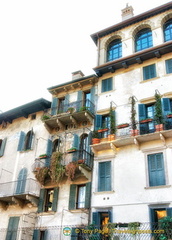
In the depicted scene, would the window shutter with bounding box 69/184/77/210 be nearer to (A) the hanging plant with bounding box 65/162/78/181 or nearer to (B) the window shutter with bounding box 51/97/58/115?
(A) the hanging plant with bounding box 65/162/78/181

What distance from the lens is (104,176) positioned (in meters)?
16.1

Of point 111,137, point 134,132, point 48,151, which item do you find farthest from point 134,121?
point 48,151

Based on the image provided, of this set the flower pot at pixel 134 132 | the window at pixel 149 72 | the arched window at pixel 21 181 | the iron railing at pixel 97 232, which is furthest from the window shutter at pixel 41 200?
the window at pixel 149 72

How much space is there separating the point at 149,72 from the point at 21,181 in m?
11.9

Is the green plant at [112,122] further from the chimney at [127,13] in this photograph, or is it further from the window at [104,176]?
the chimney at [127,13]

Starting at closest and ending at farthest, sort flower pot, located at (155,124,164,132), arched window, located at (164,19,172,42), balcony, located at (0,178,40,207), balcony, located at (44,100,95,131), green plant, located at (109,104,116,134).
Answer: flower pot, located at (155,124,164,132)
green plant, located at (109,104,116,134)
balcony, located at (0,178,40,207)
balcony, located at (44,100,95,131)
arched window, located at (164,19,172,42)

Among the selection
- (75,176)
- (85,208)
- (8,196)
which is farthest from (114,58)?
(8,196)

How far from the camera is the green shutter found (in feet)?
57.3

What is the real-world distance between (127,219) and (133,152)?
3.82 m

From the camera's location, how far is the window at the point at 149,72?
18038mm

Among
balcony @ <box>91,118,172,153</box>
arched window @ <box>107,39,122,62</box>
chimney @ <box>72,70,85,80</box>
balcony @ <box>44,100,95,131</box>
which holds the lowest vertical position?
balcony @ <box>91,118,172,153</box>

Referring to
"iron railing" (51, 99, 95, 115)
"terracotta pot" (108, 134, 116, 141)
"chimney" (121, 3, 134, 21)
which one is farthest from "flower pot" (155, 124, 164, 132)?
"chimney" (121, 3, 134, 21)

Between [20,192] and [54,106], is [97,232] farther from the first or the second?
[54,106]

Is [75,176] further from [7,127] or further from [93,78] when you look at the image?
[7,127]
